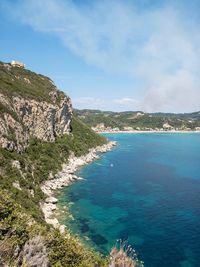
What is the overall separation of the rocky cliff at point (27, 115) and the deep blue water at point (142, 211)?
69.7ft

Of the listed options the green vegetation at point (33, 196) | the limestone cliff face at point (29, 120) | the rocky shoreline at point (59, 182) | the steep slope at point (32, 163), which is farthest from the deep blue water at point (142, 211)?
the limestone cliff face at point (29, 120)

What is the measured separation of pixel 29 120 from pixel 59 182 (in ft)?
92.9

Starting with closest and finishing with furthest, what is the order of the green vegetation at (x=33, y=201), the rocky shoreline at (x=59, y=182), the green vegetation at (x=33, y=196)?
1. the green vegetation at (x=33, y=196)
2. the green vegetation at (x=33, y=201)
3. the rocky shoreline at (x=59, y=182)

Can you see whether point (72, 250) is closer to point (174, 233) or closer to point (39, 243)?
point (39, 243)

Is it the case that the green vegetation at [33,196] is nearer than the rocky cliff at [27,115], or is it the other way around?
the green vegetation at [33,196]

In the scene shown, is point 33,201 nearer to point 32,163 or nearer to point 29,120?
point 32,163

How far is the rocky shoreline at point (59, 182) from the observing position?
6759 centimetres

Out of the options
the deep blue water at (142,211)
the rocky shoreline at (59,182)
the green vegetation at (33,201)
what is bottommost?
the deep blue water at (142,211)

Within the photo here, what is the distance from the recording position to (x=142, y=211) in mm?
75125

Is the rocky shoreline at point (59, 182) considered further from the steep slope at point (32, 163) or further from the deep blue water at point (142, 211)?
the deep blue water at point (142, 211)

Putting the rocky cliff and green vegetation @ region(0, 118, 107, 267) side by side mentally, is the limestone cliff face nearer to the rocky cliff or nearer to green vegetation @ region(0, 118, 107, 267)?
the rocky cliff

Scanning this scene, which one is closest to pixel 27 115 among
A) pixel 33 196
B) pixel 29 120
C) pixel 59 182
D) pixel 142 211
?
pixel 29 120

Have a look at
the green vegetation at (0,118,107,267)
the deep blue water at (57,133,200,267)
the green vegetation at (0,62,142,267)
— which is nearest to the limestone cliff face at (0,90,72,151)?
the green vegetation at (0,62,142,267)

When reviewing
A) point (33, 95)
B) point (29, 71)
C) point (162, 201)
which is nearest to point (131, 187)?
point (162, 201)
